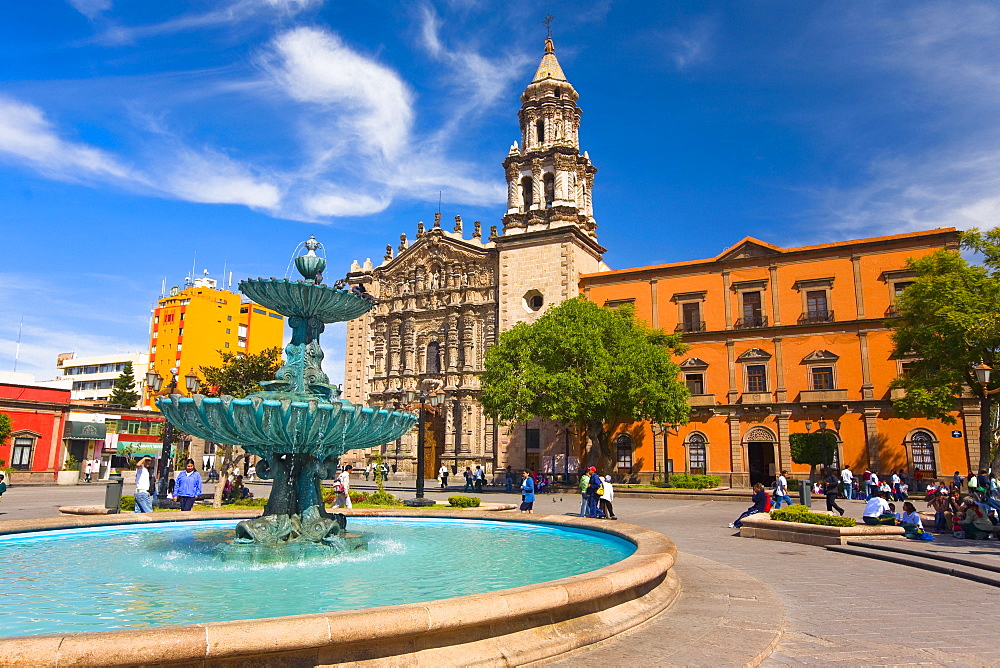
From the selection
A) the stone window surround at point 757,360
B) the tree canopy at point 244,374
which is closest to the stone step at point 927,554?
the stone window surround at point 757,360

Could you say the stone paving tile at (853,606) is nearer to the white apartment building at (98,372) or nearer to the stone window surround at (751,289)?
the stone window surround at (751,289)

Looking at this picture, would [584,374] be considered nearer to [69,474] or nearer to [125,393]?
[69,474]

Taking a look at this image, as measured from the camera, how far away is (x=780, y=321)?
106 feet

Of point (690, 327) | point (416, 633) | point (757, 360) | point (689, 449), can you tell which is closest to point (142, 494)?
point (416, 633)

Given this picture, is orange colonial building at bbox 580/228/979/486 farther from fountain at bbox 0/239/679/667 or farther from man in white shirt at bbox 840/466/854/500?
fountain at bbox 0/239/679/667

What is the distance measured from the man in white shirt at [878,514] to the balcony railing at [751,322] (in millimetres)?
20325

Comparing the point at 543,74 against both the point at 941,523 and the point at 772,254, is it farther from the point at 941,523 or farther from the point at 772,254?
the point at 941,523

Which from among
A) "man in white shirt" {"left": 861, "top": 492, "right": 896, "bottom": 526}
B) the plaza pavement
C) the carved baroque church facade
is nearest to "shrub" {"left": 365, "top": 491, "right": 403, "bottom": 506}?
the plaza pavement

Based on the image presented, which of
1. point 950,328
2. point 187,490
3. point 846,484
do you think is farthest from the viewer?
point 846,484

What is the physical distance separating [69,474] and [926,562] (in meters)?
36.7

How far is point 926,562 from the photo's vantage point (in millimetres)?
9602

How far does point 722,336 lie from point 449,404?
1593 cm

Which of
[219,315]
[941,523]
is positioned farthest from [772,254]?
[219,315]

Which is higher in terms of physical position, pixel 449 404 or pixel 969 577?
pixel 449 404
